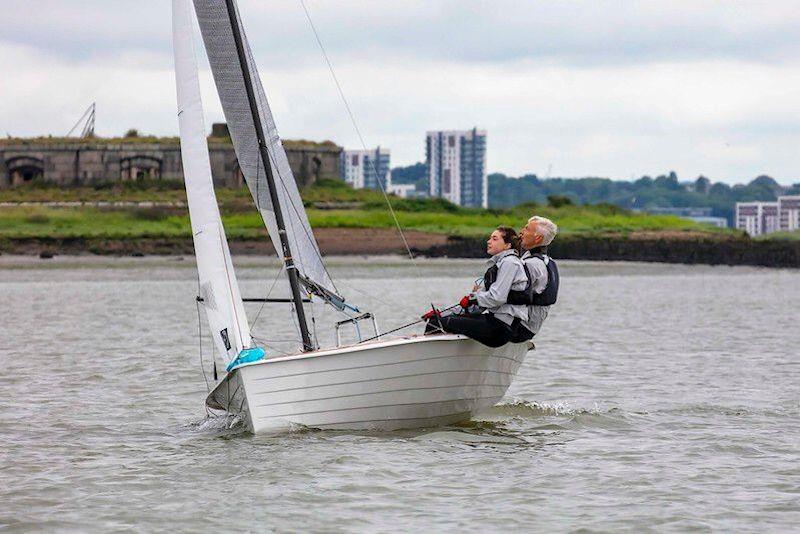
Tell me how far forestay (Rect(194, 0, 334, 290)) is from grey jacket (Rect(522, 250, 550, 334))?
258cm

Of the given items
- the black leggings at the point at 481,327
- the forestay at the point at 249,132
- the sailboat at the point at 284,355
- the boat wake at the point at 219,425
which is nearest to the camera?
the sailboat at the point at 284,355

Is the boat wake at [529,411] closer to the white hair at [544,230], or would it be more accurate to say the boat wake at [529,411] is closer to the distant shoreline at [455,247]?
the white hair at [544,230]

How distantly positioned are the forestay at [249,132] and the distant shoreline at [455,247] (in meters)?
60.7

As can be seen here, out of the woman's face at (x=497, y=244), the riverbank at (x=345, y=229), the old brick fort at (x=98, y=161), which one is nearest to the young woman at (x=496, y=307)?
the woman's face at (x=497, y=244)

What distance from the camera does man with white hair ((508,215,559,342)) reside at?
52.6ft

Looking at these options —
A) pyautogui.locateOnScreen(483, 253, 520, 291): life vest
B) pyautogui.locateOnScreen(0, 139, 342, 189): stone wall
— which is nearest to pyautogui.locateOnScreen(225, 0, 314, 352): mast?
pyautogui.locateOnScreen(483, 253, 520, 291): life vest

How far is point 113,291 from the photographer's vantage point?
54.6m

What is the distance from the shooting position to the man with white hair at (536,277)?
16.0 meters

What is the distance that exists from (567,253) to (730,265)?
9.68m

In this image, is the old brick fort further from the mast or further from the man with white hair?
the man with white hair

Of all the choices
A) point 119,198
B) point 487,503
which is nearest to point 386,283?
point 119,198

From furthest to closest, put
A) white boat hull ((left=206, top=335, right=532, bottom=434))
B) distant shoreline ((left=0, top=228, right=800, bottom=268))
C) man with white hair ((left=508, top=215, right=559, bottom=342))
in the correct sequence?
distant shoreline ((left=0, top=228, right=800, bottom=268))
man with white hair ((left=508, top=215, right=559, bottom=342))
white boat hull ((left=206, top=335, right=532, bottom=434))

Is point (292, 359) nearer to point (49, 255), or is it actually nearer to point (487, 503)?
point (487, 503)

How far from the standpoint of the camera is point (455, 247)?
8331cm
